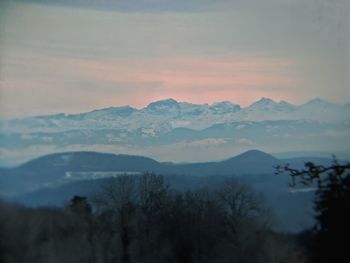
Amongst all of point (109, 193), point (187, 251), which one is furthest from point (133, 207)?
point (187, 251)

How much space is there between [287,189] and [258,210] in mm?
409

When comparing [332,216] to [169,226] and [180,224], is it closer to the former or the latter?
[180,224]

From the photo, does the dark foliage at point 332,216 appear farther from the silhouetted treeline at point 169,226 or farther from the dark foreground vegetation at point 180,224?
the silhouetted treeline at point 169,226

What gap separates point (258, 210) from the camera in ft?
22.4

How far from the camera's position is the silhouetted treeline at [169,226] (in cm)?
666

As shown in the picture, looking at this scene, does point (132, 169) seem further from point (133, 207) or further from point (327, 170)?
point (327, 170)

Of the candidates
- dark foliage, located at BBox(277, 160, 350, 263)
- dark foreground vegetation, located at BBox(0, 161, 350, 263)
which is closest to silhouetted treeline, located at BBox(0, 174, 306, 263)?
dark foreground vegetation, located at BBox(0, 161, 350, 263)

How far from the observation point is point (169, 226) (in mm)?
6715

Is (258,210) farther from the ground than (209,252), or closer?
farther from the ground

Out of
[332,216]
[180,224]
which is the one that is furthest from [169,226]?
[332,216]

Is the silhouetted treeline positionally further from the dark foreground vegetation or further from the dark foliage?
the dark foliage

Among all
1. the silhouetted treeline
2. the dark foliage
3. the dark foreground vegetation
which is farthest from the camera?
the silhouetted treeline

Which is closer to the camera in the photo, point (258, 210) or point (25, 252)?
point (25, 252)

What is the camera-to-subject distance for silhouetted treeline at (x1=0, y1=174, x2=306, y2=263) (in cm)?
666
